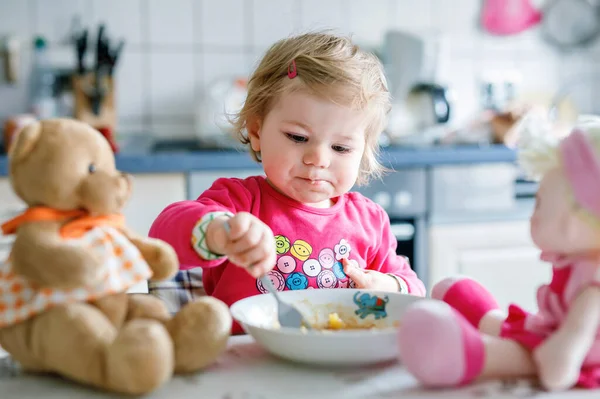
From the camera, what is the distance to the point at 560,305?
0.67 m

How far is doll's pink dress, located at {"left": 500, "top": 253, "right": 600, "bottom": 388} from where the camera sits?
64 centimetres

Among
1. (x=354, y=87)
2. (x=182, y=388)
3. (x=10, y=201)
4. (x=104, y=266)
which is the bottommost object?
(x=10, y=201)

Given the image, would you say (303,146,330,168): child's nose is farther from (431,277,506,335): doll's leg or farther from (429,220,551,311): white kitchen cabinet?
(429,220,551,311): white kitchen cabinet

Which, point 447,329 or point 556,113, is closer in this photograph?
point 447,329

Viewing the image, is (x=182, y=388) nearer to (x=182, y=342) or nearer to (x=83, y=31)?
(x=182, y=342)

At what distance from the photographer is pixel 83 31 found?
2.56 metres

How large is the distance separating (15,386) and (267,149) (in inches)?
22.3

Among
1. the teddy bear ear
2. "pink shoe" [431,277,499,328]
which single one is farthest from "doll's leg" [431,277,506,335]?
the teddy bear ear

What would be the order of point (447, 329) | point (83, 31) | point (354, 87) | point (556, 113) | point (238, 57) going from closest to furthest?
point (447, 329)
point (354, 87)
point (83, 31)
point (238, 57)
point (556, 113)

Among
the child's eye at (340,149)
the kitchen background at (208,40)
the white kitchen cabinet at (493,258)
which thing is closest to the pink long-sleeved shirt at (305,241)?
the child's eye at (340,149)

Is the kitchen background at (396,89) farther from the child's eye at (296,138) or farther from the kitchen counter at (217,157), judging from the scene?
the child's eye at (296,138)

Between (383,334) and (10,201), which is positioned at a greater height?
(383,334)

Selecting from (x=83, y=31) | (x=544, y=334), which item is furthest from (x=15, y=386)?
(x=83, y=31)

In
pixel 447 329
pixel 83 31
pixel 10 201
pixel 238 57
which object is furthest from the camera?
pixel 238 57
